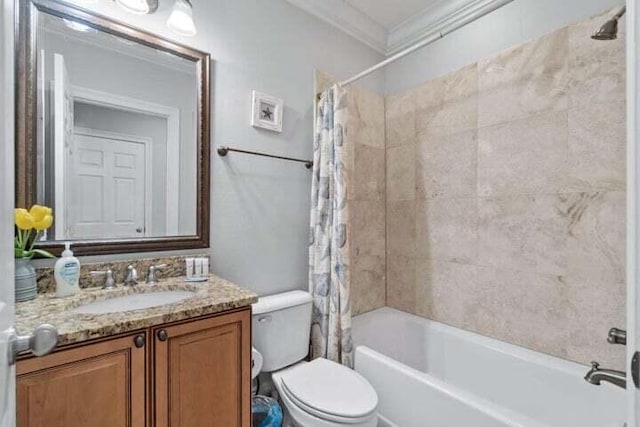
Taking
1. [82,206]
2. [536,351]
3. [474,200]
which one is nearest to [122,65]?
[82,206]

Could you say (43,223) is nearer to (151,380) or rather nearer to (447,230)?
(151,380)

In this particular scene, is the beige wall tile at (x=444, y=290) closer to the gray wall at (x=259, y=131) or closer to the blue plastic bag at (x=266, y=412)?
the gray wall at (x=259, y=131)

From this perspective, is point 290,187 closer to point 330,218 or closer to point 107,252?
point 330,218

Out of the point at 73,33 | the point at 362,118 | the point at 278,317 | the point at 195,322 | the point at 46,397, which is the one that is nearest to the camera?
the point at 46,397

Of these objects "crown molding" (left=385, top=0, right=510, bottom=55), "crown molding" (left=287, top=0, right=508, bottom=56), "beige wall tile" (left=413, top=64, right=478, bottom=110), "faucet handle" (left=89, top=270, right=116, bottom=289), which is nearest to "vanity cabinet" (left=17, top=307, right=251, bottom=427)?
"faucet handle" (left=89, top=270, right=116, bottom=289)

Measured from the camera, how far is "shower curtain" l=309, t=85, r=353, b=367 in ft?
5.82

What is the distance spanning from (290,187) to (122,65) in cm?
101

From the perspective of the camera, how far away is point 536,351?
167 cm

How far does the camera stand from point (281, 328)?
160 cm

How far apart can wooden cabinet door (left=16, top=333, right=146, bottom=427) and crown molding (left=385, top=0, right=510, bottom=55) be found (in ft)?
8.06

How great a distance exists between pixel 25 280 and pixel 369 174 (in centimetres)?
193

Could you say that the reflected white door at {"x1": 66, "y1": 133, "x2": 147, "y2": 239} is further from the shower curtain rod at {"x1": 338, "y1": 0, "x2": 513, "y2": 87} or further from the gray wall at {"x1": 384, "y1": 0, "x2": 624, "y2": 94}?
the gray wall at {"x1": 384, "y1": 0, "x2": 624, "y2": 94}

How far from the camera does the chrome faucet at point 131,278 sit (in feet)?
4.28

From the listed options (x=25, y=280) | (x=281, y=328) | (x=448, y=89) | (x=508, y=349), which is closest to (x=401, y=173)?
(x=448, y=89)
